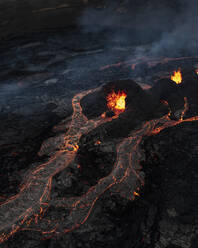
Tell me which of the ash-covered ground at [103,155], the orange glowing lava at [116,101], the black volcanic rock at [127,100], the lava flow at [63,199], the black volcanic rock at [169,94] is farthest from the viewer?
the orange glowing lava at [116,101]

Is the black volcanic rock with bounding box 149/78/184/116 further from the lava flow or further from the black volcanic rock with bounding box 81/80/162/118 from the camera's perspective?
the lava flow

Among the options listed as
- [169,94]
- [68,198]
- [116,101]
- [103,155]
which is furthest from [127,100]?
[68,198]

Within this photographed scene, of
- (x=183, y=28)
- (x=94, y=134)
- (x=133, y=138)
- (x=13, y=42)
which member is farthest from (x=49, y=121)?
(x=183, y=28)

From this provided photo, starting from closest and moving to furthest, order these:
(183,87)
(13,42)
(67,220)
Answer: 1. (67,220)
2. (183,87)
3. (13,42)

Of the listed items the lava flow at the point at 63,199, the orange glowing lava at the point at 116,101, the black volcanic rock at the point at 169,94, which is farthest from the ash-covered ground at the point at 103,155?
the orange glowing lava at the point at 116,101

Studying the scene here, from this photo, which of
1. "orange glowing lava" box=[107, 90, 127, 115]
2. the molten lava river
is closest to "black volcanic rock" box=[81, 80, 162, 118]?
"orange glowing lava" box=[107, 90, 127, 115]

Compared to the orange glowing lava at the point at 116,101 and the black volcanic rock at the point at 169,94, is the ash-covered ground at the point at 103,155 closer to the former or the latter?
the black volcanic rock at the point at 169,94

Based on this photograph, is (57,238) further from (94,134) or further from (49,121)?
(49,121)

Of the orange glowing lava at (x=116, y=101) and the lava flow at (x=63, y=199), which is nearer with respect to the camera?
the lava flow at (x=63, y=199)
